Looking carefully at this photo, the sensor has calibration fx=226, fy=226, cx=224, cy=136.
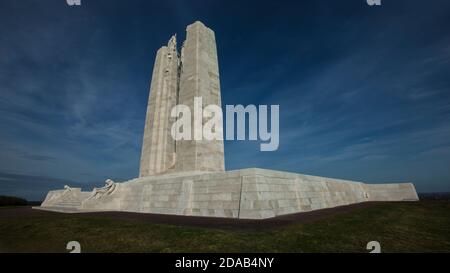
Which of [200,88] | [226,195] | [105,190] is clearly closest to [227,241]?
[226,195]

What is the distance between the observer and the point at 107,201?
68.3 feet

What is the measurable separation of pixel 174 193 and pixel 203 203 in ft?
10.7

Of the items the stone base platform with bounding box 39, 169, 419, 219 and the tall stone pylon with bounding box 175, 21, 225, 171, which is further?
the tall stone pylon with bounding box 175, 21, 225, 171

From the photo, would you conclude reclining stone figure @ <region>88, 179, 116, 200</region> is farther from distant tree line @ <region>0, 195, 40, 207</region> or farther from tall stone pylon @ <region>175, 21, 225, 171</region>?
distant tree line @ <region>0, 195, 40, 207</region>

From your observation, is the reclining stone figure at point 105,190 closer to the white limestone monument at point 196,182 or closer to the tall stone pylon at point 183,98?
the white limestone monument at point 196,182

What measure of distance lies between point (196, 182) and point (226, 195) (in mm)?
2938

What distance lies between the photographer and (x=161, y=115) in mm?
28562

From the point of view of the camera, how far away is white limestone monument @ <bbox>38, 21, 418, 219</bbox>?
39.9ft

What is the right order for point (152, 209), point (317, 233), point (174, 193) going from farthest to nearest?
1. point (152, 209)
2. point (174, 193)
3. point (317, 233)

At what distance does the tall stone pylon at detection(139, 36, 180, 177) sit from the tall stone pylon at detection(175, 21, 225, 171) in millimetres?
5451

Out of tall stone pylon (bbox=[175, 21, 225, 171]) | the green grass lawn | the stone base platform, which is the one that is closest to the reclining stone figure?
the stone base platform
